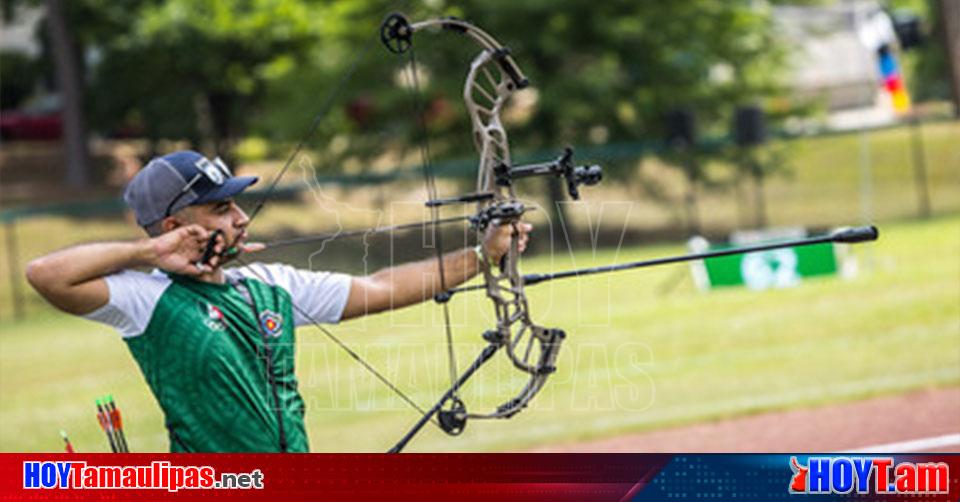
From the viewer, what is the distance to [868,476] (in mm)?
5738

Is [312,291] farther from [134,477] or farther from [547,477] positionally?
[547,477]

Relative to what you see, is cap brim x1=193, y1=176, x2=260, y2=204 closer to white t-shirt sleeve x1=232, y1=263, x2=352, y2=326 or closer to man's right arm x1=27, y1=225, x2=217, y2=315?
man's right arm x1=27, y1=225, x2=217, y2=315

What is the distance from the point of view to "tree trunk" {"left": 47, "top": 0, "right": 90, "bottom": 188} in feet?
137

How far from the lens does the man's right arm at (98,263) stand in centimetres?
571

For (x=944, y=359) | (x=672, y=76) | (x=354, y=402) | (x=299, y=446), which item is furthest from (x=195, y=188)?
(x=672, y=76)

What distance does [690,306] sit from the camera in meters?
19.3

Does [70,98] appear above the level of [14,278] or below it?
above

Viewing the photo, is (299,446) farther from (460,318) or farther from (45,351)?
(45,351)

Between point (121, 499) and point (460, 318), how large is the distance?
12135 millimetres

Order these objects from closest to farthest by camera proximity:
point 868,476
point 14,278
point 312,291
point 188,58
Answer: point 868,476, point 312,291, point 14,278, point 188,58

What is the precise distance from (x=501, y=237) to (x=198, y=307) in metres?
1.13

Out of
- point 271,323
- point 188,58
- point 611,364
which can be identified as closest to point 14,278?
point 611,364

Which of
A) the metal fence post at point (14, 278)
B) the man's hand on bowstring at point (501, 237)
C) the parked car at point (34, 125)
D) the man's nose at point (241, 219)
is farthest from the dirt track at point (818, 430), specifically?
the parked car at point (34, 125)

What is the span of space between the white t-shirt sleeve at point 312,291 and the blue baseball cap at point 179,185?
467 mm
